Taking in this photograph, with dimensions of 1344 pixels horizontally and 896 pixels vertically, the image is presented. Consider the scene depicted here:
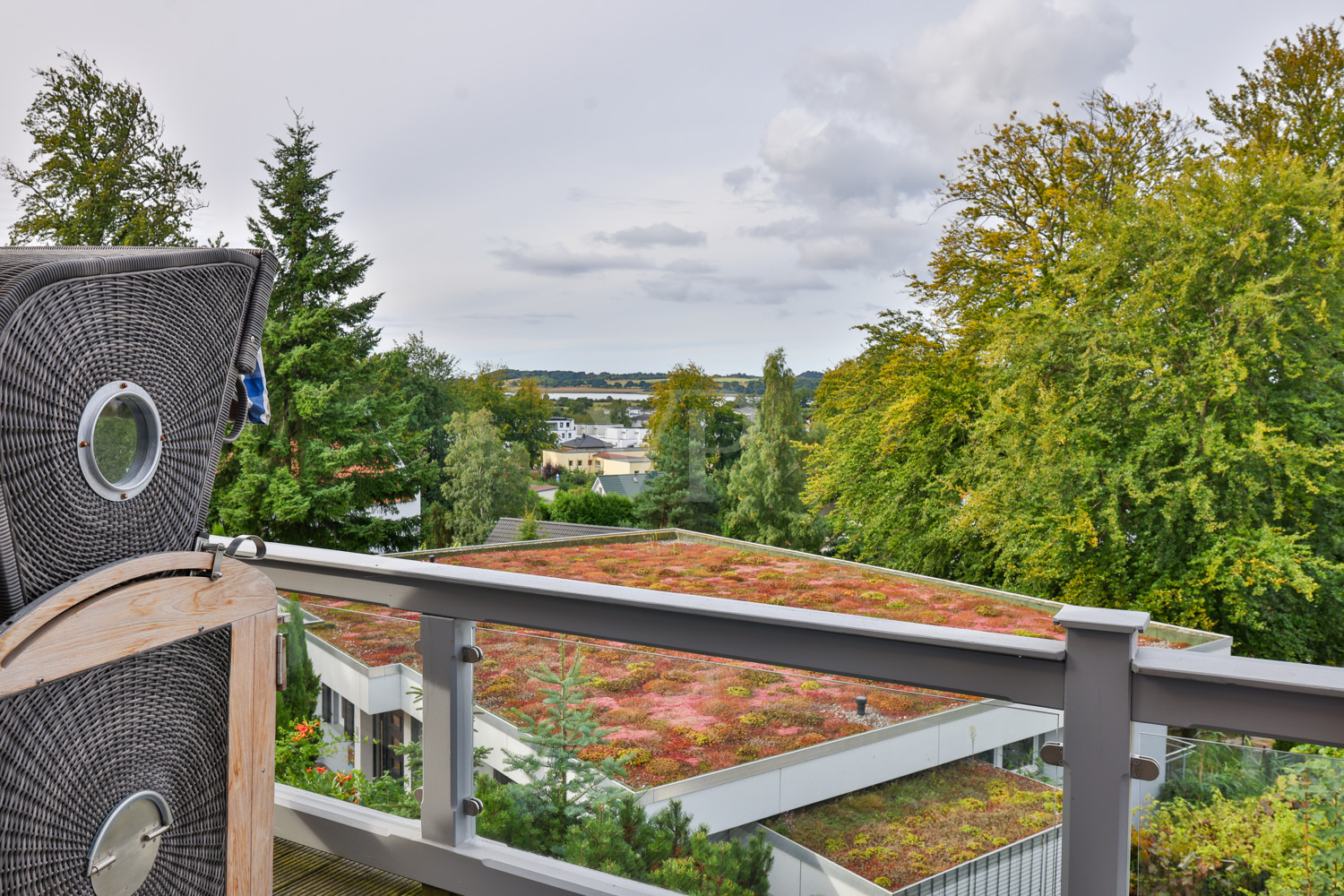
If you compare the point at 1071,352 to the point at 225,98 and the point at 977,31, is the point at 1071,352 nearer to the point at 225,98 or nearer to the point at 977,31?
the point at 977,31

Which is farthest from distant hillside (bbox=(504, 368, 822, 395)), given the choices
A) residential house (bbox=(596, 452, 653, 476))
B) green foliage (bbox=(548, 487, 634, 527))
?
green foliage (bbox=(548, 487, 634, 527))

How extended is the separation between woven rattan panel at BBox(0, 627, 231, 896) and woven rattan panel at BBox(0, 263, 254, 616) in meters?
0.14

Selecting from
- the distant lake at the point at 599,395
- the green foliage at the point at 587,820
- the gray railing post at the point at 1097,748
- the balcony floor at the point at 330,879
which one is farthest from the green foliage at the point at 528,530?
the gray railing post at the point at 1097,748

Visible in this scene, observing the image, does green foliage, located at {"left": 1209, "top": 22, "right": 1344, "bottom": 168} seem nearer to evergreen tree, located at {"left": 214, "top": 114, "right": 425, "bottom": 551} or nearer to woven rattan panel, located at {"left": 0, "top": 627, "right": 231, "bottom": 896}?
woven rattan panel, located at {"left": 0, "top": 627, "right": 231, "bottom": 896}

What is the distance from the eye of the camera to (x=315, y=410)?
1922 centimetres

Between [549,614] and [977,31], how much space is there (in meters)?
20.5

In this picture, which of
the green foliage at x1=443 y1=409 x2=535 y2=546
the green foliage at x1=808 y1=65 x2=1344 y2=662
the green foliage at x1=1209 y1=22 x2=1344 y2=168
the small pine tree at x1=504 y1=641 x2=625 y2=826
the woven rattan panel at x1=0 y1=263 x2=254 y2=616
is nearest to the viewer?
the woven rattan panel at x1=0 y1=263 x2=254 y2=616

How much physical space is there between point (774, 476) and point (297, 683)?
860 inches

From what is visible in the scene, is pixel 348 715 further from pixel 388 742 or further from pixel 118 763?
pixel 118 763

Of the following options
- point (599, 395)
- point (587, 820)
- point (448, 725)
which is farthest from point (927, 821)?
point (599, 395)

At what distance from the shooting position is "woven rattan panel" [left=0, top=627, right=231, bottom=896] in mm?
952

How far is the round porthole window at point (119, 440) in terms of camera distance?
98 cm

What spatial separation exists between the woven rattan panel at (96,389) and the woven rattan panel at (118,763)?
14cm

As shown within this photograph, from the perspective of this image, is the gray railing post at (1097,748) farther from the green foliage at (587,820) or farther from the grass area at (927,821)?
the green foliage at (587,820)
